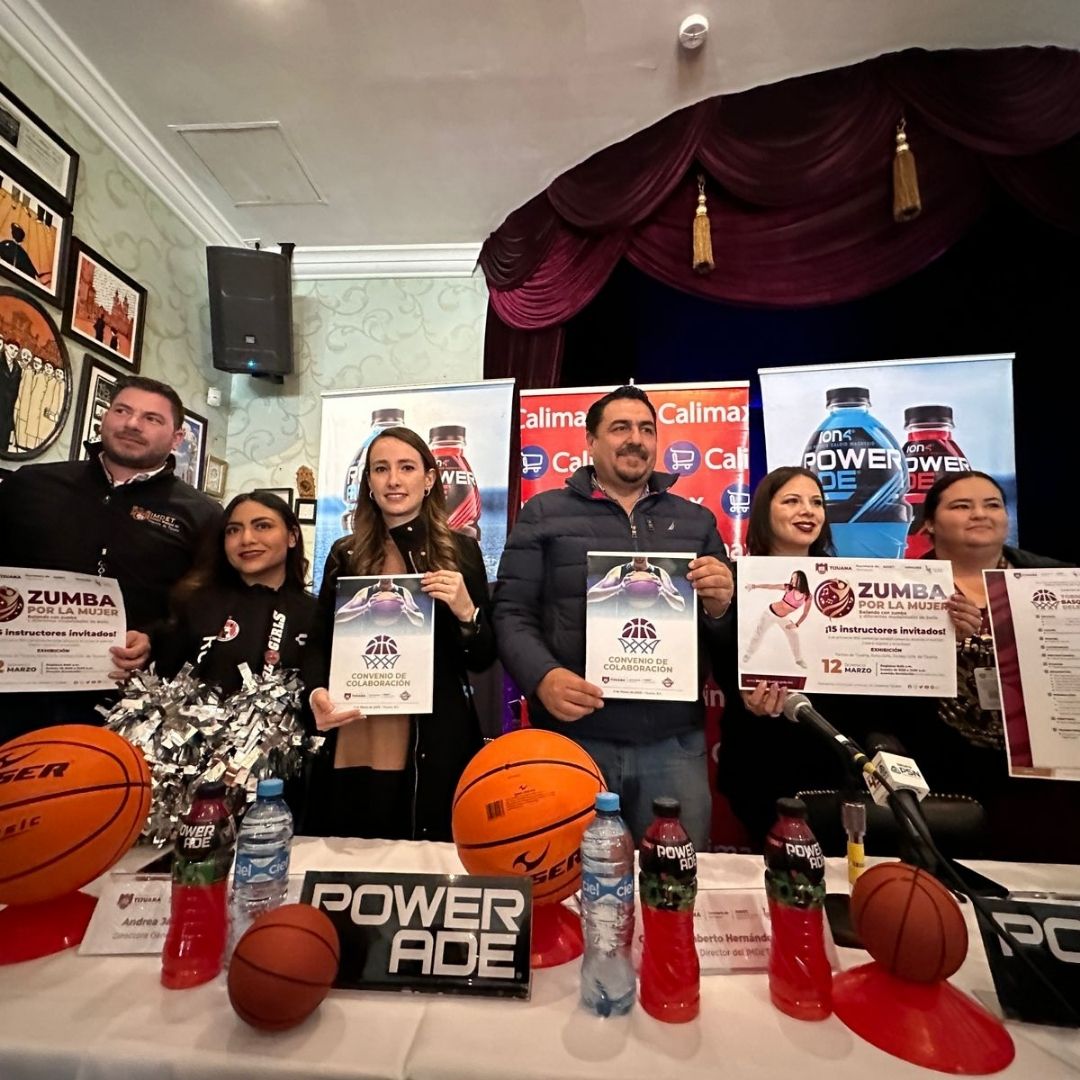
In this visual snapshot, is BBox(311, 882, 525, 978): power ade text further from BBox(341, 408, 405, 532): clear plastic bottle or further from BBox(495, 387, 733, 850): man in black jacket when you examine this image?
BBox(341, 408, 405, 532): clear plastic bottle

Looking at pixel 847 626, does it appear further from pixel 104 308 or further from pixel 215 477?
pixel 215 477

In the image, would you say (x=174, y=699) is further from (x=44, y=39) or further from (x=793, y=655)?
(x=44, y=39)

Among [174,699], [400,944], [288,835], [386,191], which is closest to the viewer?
[400,944]

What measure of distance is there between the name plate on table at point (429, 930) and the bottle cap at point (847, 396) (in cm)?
284

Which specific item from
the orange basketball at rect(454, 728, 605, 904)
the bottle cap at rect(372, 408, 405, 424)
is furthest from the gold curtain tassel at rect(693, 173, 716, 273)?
the orange basketball at rect(454, 728, 605, 904)

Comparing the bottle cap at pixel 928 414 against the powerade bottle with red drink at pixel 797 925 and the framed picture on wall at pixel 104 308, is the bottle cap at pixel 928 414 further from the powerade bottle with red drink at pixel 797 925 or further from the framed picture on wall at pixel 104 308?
the framed picture on wall at pixel 104 308

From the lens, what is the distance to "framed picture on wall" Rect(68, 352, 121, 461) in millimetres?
2771

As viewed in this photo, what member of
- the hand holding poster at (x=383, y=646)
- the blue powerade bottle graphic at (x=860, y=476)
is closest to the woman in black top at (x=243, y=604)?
the hand holding poster at (x=383, y=646)

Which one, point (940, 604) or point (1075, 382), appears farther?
point (1075, 382)

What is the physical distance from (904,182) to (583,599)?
259cm

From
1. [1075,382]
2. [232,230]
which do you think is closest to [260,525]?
[232,230]

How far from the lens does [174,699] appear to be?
144 cm

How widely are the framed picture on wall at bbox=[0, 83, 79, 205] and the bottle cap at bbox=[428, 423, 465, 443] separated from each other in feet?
6.25

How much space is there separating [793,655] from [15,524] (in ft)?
7.81
